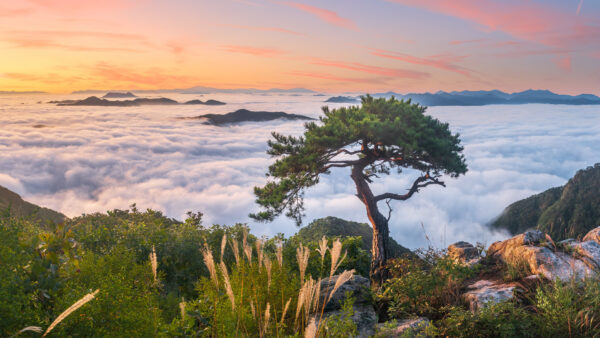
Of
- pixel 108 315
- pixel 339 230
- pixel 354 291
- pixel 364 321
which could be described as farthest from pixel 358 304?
pixel 339 230

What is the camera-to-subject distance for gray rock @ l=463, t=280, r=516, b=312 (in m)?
6.77

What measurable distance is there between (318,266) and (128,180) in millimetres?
120105

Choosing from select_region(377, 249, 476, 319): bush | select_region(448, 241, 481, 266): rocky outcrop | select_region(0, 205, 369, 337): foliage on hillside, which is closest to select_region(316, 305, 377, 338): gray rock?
select_region(377, 249, 476, 319): bush

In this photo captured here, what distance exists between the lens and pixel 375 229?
12688 millimetres

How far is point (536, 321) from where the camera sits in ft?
19.8

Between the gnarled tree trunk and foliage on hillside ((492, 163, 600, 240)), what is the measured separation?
4549cm

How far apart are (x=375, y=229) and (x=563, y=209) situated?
68.9 meters

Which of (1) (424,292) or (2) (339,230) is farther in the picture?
(2) (339,230)

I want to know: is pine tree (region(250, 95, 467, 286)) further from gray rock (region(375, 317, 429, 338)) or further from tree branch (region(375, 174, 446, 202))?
gray rock (region(375, 317, 429, 338))

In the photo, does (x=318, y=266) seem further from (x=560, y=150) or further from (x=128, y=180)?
(x=560, y=150)

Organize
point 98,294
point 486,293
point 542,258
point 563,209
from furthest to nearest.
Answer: point 563,209, point 542,258, point 486,293, point 98,294

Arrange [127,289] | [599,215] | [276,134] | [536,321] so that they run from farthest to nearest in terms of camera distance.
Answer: [599,215]
[276,134]
[536,321]
[127,289]

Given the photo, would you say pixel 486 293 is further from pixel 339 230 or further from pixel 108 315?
pixel 339 230

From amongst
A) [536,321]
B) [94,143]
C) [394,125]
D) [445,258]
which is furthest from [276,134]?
[94,143]
